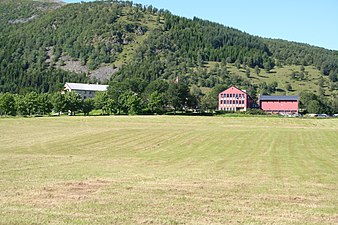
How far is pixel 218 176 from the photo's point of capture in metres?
24.5

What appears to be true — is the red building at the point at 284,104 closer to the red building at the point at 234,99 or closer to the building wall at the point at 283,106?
the building wall at the point at 283,106

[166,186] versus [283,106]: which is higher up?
[283,106]

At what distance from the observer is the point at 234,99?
19462 cm

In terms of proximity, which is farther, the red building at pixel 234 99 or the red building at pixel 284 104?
the red building at pixel 284 104

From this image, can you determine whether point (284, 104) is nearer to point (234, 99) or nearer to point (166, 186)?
point (234, 99)

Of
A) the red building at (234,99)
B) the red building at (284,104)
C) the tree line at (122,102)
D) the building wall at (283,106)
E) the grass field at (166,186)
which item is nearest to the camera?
the grass field at (166,186)

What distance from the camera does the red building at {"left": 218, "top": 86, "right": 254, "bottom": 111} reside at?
194113mm

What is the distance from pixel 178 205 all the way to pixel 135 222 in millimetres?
2850

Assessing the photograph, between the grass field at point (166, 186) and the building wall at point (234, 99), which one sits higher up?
the building wall at point (234, 99)

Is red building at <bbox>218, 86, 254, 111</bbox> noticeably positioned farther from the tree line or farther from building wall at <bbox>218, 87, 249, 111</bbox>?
the tree line

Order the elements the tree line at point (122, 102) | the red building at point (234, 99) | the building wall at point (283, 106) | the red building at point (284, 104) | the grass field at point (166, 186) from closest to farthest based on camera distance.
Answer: the grass field at point (166, 186) < the tree line at point (122, 102) < the red building at point (234, 99) < the red building at point (284, 104) < the building wall at point (283, 106)

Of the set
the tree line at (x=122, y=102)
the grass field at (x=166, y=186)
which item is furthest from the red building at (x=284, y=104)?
the grass field at (x=166, y=186)

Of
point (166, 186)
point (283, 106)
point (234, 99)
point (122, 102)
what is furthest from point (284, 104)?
point (166, 186)

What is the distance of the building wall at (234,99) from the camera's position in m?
194
